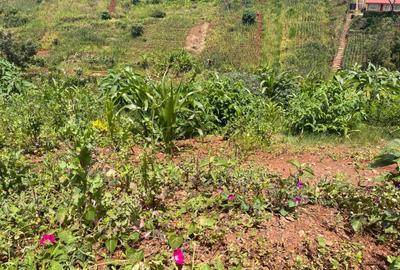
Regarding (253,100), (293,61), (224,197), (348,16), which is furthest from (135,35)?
(224,197)

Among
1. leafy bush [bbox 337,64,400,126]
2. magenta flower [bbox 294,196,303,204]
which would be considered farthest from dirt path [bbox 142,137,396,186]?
leafy bush [bbox 337,64,400,126]

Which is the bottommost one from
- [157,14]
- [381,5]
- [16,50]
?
[157,14]

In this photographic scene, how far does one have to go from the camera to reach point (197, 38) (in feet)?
116

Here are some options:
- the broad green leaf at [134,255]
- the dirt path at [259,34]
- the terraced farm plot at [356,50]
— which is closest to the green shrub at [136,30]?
the dirt path at [259,34]

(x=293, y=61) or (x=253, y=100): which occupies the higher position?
(x=253, y=100)

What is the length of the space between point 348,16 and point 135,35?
18482mm

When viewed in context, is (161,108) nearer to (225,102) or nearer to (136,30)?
(225,102)

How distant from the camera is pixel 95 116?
435cm

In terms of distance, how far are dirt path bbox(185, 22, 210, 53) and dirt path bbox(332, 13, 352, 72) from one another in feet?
35.3

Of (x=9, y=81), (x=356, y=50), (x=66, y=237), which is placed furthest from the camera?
(x=356, y=50)

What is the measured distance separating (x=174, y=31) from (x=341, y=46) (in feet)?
48.7

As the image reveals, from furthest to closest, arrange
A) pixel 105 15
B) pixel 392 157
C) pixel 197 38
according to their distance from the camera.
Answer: pixel 105 15 → pixel 197 38 → pixel 392 157

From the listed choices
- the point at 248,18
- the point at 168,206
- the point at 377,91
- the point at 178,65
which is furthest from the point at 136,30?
the point at 168,206

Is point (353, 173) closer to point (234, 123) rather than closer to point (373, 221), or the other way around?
point (373, 221)
